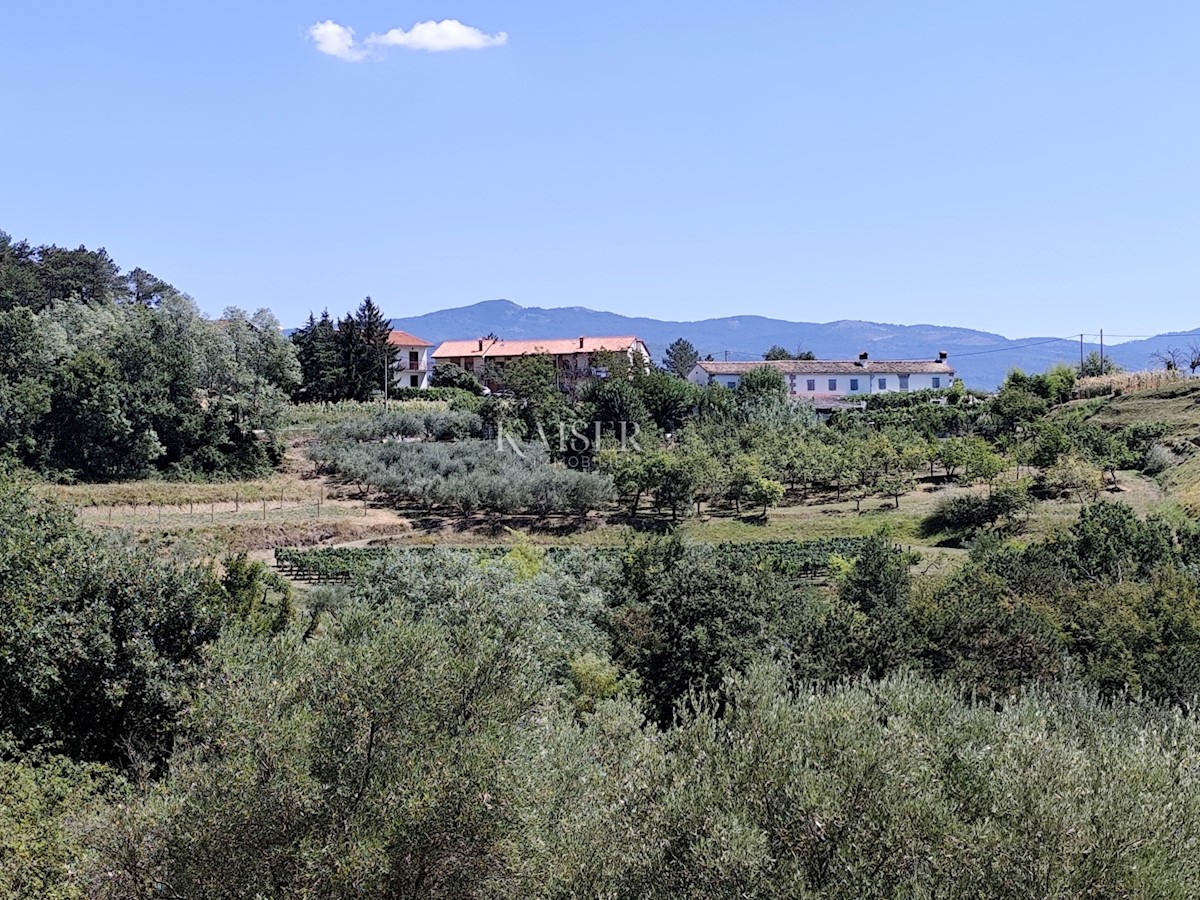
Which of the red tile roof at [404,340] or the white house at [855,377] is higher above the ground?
the red tile roof at [404,340]

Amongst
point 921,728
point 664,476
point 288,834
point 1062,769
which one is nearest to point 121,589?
point 288,834

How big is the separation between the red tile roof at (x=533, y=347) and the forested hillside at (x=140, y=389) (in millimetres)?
30676

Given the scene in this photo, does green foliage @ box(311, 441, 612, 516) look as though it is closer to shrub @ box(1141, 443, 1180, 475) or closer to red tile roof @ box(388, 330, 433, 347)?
shrub @ box(1141, 443, 1180, 475)

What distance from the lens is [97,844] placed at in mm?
10602

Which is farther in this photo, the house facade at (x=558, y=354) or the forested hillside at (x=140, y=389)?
the house facade at (x=558, y=354)

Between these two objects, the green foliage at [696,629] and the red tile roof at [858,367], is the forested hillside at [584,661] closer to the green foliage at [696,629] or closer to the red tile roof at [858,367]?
the green foliage at [696,629]

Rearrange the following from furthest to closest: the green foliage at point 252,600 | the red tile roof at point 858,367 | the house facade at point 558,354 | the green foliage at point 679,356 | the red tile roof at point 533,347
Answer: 1. the green foliage at point 679,356
2. the red tile roof at point 533,347
3. the red tile roof at point 858,367
4. the house facade at point 558,354
5. the green foliage at point 252,600

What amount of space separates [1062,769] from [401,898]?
253 inches

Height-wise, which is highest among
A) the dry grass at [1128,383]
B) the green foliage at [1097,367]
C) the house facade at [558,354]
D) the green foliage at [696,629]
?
the house facade at [558,354]

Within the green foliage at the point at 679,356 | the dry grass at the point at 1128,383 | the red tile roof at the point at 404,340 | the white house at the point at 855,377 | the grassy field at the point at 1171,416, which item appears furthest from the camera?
the green foliage at the point at 679,356

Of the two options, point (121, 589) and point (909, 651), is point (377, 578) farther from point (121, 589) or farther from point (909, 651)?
point (909, 651)

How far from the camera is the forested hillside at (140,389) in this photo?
53875 millimetres

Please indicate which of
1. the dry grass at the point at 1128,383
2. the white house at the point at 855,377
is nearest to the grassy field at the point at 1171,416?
the dry grass at the point at 1128,383

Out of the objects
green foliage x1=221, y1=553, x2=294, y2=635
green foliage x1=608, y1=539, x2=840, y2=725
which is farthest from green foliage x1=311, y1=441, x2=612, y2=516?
green foliage x1=608, y1=539, x2=840, y2=725
